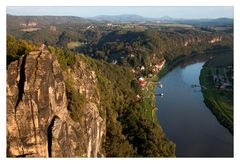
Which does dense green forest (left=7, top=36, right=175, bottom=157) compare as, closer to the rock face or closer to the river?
the rock face

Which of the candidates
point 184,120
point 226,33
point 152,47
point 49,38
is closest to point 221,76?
point 184,120

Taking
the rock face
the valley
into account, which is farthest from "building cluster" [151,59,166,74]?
the rock face

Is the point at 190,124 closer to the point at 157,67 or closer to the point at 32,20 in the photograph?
the point at 157,67

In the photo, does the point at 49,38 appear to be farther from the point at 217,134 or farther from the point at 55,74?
the point at 55,74

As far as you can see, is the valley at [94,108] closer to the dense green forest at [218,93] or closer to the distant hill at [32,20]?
the dense green forest at [218,93]

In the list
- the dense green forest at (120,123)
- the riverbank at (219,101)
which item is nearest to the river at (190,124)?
the riverbank at (219,101)

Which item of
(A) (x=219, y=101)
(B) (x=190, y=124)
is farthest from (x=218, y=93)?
(B) (x=190, y=124)
